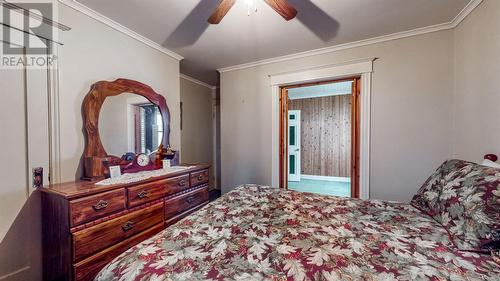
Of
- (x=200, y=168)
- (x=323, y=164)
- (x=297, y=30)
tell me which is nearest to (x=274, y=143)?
(x=200, y=168)

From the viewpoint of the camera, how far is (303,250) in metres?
0.92

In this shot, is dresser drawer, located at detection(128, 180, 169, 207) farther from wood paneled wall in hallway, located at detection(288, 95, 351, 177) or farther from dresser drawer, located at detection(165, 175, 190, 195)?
wood paneled wall in hallway, located at detection(288, 95, 351, 177)

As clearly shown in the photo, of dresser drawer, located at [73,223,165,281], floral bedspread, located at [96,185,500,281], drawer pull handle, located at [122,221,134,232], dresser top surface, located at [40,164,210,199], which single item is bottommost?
dresser drawer, located at [73,223,165,281]

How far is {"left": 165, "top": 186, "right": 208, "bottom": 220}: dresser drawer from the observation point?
2065 mm

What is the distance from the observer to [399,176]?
95.1 inches

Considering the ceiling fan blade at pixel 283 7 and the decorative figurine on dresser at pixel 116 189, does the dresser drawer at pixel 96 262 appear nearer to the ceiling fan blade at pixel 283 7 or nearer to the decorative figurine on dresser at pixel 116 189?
the decorative figurine on dresser at pixel 116 189

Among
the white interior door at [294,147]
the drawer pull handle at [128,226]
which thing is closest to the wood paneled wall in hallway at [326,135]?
the white interior door at [294,147]

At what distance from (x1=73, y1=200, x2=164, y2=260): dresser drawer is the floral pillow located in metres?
2.10

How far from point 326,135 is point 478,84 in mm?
3834

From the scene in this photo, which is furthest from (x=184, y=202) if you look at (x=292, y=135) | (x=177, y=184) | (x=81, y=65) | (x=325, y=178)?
(x=325, y=178)

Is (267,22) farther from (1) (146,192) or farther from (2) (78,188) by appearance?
(2) (78,188)

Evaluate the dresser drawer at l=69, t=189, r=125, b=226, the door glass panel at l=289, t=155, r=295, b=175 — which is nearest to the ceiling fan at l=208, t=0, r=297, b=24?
the dresser drawer at l=69, t=189, r=125, b=226

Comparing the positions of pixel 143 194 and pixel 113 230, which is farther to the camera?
pixel 143 194

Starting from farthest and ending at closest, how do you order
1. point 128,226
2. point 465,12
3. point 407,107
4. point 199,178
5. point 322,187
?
point 322,187 < point 199,178 < point 407,107 < point 465,12 < point 128,226
